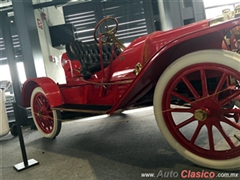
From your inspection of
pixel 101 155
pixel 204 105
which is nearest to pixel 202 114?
pixel 204 105

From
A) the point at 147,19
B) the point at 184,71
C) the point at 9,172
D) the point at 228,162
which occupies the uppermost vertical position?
the point at 147,19

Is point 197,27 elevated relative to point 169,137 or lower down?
elevated

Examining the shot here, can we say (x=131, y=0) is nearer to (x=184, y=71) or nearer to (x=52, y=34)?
(x=52, y=34)

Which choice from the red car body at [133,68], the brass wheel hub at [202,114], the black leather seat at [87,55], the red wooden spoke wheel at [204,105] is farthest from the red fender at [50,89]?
the brass wheel hub at [202,114]

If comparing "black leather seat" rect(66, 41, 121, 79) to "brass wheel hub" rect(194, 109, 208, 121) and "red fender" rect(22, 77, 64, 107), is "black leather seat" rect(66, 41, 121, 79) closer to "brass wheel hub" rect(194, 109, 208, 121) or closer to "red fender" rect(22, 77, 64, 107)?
"red fender" rect(22, 77, 64, 107)

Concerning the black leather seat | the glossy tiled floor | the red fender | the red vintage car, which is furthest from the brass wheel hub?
the red fender

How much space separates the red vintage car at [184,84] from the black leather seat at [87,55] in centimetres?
2

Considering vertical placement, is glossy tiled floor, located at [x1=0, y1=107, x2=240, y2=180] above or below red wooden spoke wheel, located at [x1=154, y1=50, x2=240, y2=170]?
below

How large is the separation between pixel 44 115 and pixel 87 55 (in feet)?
3.67

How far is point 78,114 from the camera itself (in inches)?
112

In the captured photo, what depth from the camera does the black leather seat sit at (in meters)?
2.73

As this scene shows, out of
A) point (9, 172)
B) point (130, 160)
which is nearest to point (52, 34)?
point (9, 172)

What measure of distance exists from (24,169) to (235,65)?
2.12 metres

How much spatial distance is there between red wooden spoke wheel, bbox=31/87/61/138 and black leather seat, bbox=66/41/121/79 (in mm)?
737
